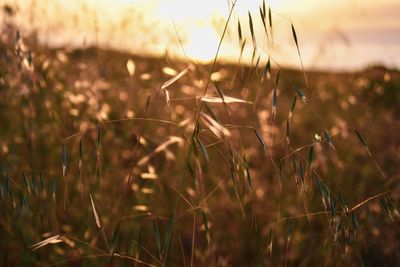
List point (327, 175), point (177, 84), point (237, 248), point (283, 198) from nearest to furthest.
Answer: point (237, 248) → point (283, 198) → point (327, 175) → point (177, 84)

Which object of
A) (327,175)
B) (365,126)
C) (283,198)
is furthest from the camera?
(365,126)

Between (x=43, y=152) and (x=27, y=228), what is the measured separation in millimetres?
696

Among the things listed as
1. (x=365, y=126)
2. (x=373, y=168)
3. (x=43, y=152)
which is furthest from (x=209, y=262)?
(x=365, y=126)

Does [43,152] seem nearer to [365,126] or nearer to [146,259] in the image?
[146,259]

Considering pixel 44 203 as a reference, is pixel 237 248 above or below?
below

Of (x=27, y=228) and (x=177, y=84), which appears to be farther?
(x=177, y=84)

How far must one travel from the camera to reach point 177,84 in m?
4.36

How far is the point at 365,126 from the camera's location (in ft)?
12.6

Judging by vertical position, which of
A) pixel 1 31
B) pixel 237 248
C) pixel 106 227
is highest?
pixel 1 31

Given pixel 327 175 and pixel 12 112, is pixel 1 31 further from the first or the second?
pixel 327 175

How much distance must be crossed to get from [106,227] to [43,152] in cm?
62

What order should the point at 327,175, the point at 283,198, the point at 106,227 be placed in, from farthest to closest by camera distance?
the point at 327,175 < the point at 283,198 < the point at 106,227

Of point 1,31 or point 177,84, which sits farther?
point 177,84

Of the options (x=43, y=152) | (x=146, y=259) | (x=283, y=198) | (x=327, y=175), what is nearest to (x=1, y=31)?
(x=43, y=152)
